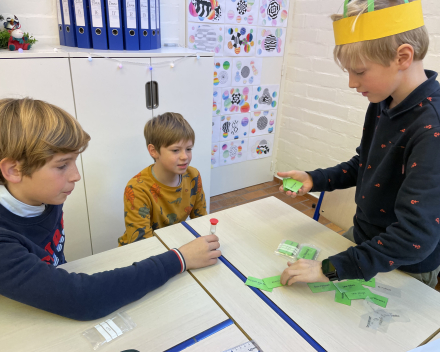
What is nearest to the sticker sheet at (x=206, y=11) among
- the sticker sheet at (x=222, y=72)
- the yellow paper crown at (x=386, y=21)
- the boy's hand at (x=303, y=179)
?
the sticker sheet at (x=222, y=72)

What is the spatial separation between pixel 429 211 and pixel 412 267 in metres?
0.36

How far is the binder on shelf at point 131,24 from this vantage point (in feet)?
5.84

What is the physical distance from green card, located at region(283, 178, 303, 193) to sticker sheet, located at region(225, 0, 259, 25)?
183 centimetres

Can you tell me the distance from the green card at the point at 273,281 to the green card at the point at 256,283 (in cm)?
1

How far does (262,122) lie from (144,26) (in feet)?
5.27

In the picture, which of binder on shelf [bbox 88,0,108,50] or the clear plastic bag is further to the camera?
binder on shelf [bbox 88,0,108,50]

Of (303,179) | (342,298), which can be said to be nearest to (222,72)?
(303,179)

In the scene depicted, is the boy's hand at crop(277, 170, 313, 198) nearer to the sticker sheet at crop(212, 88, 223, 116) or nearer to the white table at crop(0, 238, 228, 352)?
the white table at crop(0, 238, 228, 352)

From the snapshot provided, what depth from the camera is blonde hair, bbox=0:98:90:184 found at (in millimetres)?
845

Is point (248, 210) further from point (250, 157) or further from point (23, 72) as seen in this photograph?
point (250, 157)

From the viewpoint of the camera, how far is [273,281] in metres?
1.01

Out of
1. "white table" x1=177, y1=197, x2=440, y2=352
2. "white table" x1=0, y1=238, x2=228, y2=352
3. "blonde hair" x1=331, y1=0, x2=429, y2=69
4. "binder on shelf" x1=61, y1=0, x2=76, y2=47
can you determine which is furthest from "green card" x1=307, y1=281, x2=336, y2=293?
"binder on shelf" x1=61, y1=0, x2=76, y2=47

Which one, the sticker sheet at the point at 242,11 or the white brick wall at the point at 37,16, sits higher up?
the sticker sheet at the point at 242,11

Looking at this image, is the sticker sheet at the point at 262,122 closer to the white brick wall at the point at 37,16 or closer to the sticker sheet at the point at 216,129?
the sticker sheet at the point at 216,129
